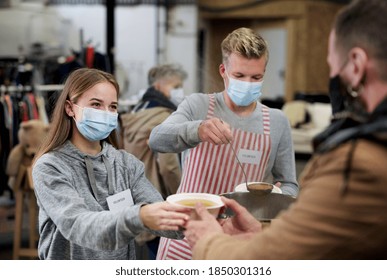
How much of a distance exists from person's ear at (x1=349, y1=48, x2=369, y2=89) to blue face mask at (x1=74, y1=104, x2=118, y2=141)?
625 millimetres

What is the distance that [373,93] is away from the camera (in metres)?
0.77

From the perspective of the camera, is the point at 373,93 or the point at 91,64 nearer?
the point at 373,93

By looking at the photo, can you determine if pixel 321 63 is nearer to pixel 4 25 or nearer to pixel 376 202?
pixel 4 25

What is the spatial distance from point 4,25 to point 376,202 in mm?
7175

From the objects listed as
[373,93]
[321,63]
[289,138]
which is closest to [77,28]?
[321,63]

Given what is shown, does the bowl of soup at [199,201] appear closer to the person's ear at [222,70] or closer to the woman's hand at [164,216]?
the woman's hand at [164,216]

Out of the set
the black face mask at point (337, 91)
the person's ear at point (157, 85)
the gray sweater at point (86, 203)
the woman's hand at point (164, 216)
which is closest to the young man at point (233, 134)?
the gray sweater at point (86, 203)

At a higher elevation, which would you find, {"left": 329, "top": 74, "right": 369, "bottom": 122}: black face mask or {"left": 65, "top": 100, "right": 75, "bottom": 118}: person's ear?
{"left": 329, "top": 74, "right": 369, "bottom": 122}: black face mask

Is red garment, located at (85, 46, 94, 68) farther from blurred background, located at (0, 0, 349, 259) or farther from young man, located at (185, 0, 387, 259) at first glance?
young man, located at (185, 0, 387, 259)

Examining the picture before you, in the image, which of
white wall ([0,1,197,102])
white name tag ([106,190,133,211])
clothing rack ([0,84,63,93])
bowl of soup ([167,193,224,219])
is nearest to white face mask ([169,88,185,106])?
white name tag ([106,190,133,211])

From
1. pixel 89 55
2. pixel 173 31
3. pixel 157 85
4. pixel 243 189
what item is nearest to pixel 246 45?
pixel 243 189

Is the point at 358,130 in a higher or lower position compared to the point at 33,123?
higher

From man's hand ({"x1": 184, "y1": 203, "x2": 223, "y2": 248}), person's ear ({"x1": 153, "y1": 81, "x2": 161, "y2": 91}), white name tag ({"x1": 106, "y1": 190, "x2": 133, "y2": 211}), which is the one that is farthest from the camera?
person's ear ({"x1": 153, "y1": 81, "x2": 161, "y2": 91})

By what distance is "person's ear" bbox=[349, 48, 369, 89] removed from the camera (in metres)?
0.75
